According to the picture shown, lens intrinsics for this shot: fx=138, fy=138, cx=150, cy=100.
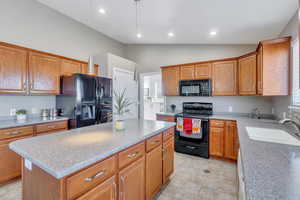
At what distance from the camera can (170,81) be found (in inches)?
158

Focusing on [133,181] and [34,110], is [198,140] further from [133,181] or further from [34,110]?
[34,110]

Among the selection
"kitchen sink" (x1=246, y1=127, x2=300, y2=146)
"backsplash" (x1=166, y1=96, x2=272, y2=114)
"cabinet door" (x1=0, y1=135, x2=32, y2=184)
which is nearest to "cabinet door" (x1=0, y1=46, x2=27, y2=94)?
"cabinet door" (x1=0, y1=135, x2=32, y2=184)

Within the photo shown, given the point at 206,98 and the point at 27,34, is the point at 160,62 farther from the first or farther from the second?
the point at 27,34

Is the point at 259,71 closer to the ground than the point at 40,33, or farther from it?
closer to the ground

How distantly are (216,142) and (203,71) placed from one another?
1.72 metres

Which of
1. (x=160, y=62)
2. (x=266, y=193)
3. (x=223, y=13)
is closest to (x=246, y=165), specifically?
(x=266, y=193)

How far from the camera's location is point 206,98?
3.79 m

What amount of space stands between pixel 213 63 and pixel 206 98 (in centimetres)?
95

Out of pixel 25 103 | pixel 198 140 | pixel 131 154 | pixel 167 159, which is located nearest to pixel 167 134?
pixel 167 159

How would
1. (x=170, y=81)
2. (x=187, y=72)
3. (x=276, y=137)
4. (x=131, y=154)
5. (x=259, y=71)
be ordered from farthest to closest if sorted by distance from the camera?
1. (x=170, y=81)
2. (x=187, y=72)
3. (x=259, y=71)
4. (x=276, y=137)
5. (x=131, y=154)

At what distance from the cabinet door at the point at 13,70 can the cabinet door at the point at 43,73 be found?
0.37 feet

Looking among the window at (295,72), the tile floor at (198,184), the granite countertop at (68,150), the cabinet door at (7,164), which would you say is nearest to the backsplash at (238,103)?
the window at (295,72)

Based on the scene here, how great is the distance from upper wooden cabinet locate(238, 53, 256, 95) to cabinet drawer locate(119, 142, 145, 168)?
8.45 ft

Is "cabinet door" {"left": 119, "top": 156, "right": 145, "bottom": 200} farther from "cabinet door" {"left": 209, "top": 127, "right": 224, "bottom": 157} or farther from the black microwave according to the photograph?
the black microwave
